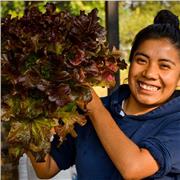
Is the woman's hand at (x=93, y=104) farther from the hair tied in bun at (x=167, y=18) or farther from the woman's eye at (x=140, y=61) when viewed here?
the hair tied in bun at (x=167, y=18)

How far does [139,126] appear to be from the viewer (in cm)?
188

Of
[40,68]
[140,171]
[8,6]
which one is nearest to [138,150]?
[140,171]

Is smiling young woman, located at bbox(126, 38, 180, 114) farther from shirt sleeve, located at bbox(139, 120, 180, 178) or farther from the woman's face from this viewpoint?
shirt sleeve, located at bbox(139, 120, 180, 178)

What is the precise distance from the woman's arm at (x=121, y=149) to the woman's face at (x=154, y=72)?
23 cm

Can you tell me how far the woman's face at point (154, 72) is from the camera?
6.02 feet

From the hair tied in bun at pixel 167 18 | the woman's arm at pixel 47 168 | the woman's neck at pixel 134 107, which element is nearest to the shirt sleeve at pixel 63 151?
the woman's arm at pixel 47 168

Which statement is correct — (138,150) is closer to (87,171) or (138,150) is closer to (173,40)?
(87,171)

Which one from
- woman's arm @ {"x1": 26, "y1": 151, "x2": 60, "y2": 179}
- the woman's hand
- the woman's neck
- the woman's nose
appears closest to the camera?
the woman's hand

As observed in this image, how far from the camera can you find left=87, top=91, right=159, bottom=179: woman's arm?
1669 millimetres

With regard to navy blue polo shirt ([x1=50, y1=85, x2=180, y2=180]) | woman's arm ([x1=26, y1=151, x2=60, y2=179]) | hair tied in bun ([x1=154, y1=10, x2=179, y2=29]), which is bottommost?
woman's arm ([x1=26, y1=151, x2=60, y2=179])

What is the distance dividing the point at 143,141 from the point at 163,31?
0.45m

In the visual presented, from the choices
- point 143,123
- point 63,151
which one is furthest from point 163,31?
point 63,151

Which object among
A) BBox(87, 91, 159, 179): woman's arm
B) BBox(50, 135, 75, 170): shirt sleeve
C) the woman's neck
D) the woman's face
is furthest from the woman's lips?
BBox(50, 135, 75, 170): shirt sleeve

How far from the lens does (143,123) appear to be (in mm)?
1888
